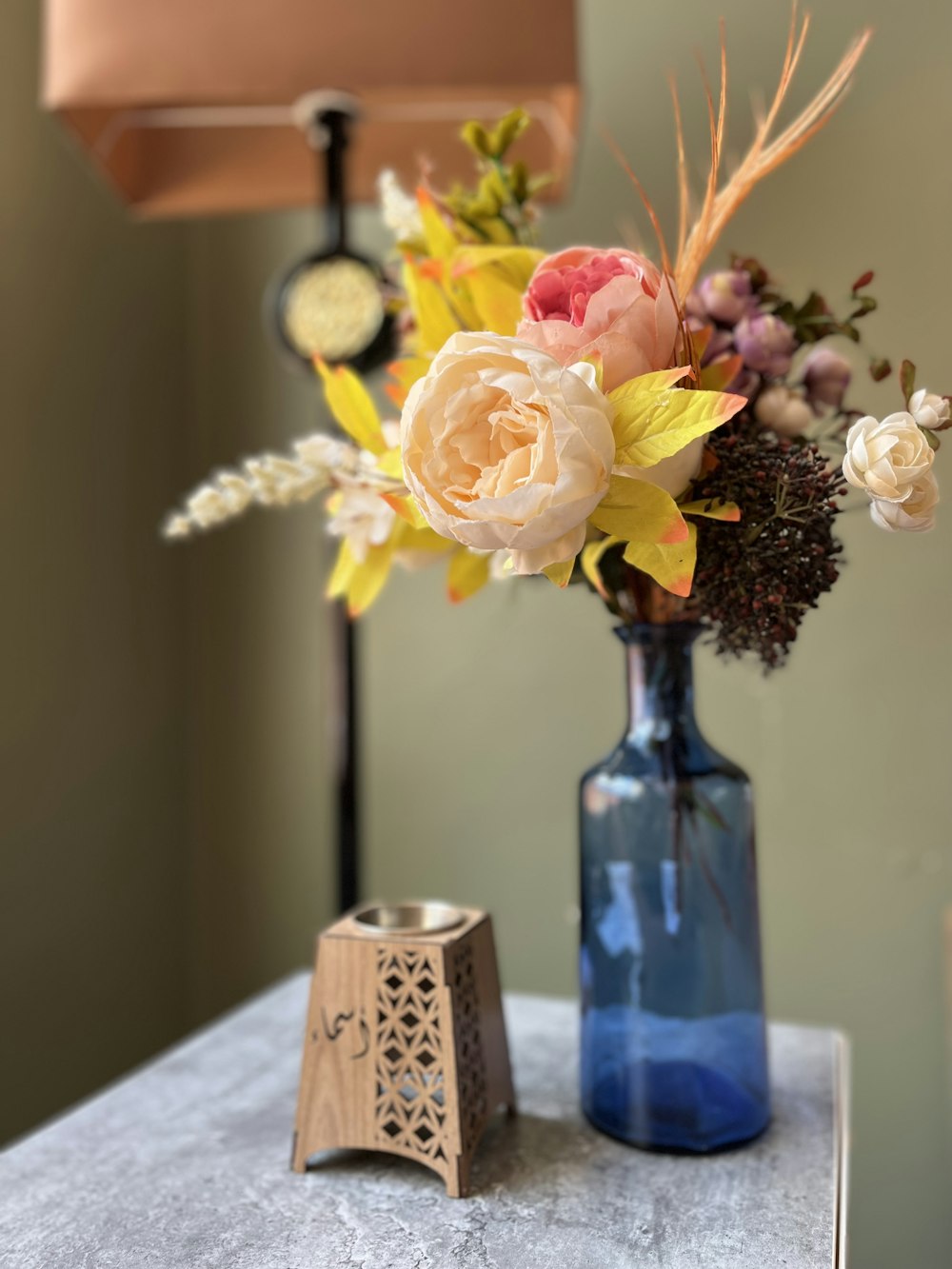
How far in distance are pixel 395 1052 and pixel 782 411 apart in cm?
45

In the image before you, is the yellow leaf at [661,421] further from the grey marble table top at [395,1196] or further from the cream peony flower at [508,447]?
the grey marble table top at [395,1196]

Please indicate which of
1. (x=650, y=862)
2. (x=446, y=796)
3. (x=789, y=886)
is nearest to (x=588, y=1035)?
(x=650, y=862)

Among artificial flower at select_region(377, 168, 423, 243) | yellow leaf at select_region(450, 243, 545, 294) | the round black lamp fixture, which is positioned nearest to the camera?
yellow leaf at select_region(450, 243, 545, 294)

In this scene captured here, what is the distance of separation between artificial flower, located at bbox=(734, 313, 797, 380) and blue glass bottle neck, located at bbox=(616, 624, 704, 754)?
0.54 ft

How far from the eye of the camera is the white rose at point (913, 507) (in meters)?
0.53

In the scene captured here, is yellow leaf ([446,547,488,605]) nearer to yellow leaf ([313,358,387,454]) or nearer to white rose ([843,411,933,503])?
yellow leaf ([313,358,387,454])

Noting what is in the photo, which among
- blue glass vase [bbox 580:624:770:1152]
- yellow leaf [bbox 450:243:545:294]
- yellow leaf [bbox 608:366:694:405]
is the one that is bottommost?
blue glass vase [bbox 580:624:770:1152]

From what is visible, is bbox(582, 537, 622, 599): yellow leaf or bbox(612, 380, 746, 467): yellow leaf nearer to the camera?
bbox(612, 380, 746, 467): yellow leaf

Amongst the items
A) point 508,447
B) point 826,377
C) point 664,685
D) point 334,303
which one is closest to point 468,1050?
point 664,685

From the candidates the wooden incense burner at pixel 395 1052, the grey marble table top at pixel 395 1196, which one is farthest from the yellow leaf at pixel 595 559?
the grey marble table top at pixel 395 1196

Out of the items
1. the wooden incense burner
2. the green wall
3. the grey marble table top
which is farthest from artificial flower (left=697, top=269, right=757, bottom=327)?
the green wall

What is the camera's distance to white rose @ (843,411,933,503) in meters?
0.52

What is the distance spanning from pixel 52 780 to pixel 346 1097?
883mm

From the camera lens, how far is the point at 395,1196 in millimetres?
621
